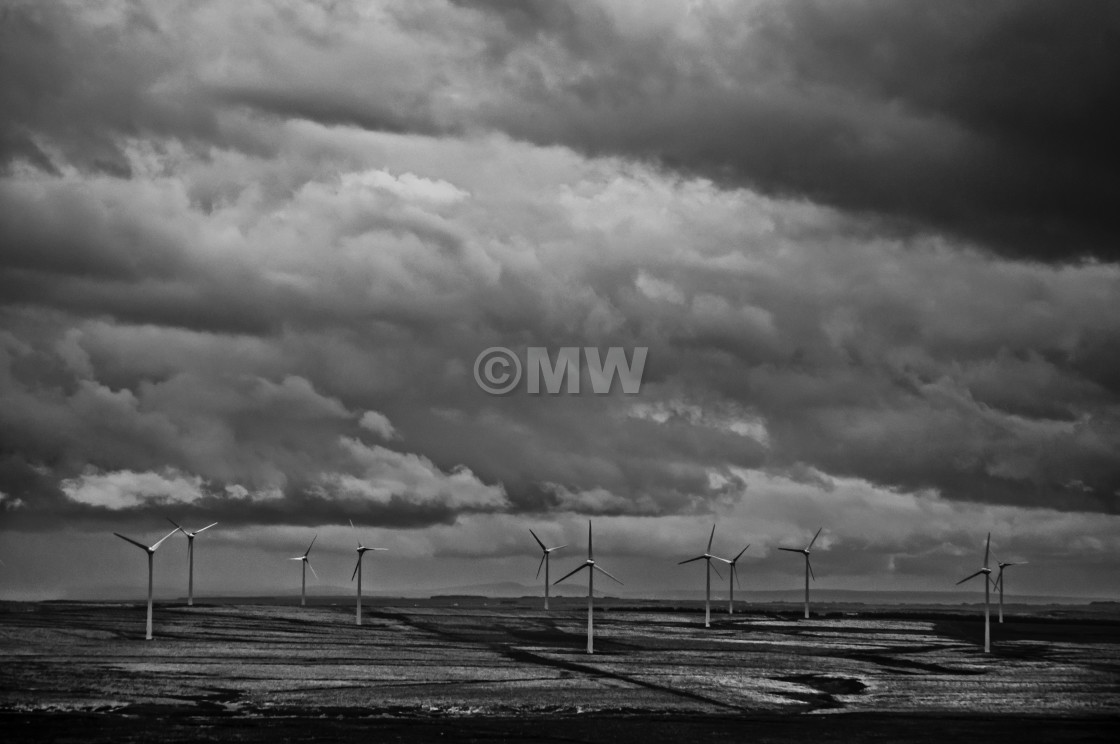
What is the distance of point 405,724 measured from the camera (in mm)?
90000

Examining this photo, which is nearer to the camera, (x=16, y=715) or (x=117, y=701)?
(x=16, y=715)

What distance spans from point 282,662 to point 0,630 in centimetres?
6577

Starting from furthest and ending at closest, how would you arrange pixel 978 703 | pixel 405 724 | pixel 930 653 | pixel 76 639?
pixel 930 653 < pixel 76 639 < pixel 978 703 < pixel 405 724

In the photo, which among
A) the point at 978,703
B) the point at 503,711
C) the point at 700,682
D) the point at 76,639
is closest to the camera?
the point at 503,711

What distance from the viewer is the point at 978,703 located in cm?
11269

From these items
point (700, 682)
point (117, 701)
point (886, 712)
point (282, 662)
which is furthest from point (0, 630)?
point (886, 712)

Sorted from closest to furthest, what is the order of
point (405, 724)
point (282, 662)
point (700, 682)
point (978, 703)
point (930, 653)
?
point (405, 724) → point (978, 703) → point (700, 682) → point (282, 662) → point (930, 653)

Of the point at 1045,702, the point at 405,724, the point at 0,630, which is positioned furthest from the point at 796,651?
the point at 0,630

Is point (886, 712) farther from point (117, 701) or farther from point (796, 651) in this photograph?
point (796, 651)

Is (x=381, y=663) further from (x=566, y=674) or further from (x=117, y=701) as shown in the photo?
(x=117, y=701)

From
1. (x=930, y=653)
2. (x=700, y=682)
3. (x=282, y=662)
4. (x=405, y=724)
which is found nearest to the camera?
(x=405, y=724)

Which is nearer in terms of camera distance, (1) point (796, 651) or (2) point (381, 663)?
(2) point (381, 663)

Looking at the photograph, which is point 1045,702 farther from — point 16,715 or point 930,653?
point 16,715

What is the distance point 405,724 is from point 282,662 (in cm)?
5713
